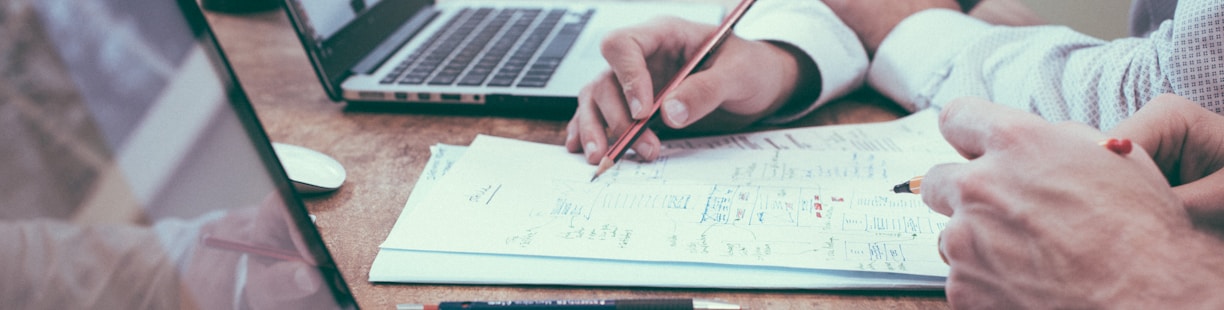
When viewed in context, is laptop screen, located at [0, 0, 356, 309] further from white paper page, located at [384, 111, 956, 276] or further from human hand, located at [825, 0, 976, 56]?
human hand, located at [825, 0, 976, 56]

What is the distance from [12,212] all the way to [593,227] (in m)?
0.32

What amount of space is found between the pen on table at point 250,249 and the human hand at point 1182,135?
492mm

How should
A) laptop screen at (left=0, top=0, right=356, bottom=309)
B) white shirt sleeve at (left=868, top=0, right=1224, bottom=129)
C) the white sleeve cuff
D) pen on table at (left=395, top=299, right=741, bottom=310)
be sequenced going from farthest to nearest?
the white sleeve cuff
white shirt sleeve at (left=868, top=0, right=1224, bottom=129)
pen on table at (left=395, top=299, right=741, bottom=310)
laptop screen at (left=0, top=0, right=356, bottom=309)

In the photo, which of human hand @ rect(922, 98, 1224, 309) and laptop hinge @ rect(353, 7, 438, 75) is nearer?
human hand @ rect(922, 98, 1224, 309)

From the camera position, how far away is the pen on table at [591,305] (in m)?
0.41

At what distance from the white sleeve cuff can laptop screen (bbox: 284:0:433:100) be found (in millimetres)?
564

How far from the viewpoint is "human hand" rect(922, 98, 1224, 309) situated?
361 millimetres

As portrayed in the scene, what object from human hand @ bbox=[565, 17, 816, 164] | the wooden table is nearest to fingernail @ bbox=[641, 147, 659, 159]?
human hand @ bbox=[565, 17, 816, 164]

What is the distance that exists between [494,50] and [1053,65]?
1.89ft

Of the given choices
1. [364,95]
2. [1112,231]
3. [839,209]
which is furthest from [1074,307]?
[364,95]

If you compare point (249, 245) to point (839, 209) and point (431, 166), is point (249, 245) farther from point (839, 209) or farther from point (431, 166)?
point (839, 209)

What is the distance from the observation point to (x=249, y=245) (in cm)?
37

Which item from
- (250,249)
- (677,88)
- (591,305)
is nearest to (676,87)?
(677,88)

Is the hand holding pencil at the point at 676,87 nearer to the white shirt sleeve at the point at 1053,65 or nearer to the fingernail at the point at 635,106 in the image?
the fingernail at the point at 635,106
